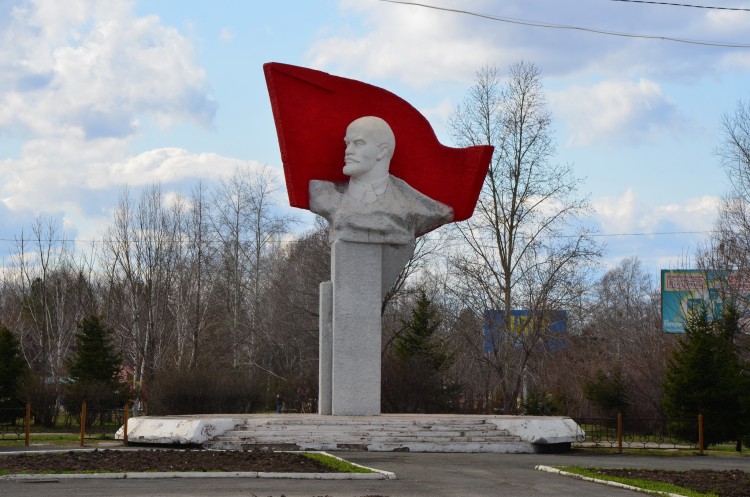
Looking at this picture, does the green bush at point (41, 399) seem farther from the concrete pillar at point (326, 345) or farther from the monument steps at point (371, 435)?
the monument steps at point (371, 435)

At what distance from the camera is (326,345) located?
19.5m

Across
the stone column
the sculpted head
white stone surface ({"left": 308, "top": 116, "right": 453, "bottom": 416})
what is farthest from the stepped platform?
the sculpted head

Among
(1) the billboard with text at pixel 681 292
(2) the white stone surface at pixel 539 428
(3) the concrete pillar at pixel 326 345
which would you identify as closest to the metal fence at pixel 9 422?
(3) the concrete pillar at pixel 326 345

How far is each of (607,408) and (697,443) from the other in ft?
29.7

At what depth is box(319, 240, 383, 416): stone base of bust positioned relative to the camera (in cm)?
1900

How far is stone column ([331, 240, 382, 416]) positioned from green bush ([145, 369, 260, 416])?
6038 millimetres

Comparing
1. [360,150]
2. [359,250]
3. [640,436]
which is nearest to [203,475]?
[359,250]

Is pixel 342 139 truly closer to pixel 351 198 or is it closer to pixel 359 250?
pixel 351 198

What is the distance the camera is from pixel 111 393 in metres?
27.2

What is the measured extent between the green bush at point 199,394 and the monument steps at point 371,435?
6.78 meters

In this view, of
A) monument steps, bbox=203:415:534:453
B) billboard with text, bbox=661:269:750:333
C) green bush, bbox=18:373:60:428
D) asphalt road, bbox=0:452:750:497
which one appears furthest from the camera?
billboard with text, bbox=661:269:750:333

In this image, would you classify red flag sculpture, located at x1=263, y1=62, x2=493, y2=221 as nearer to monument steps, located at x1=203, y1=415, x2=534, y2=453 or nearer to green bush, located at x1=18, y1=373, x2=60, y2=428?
monument steps, located at x1=203, y1=415, x2=534, y2=453

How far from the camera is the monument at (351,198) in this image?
62.4 feet

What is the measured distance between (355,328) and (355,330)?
0.13 feet
